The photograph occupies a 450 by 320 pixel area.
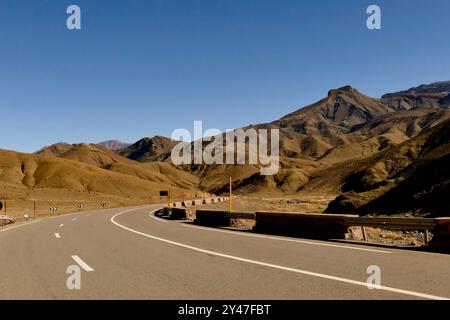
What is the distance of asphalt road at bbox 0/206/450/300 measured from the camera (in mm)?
7711

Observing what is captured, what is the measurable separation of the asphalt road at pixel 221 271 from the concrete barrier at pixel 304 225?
1.61m

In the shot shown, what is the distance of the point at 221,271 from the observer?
990 cm

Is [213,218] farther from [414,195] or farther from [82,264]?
[414,195]

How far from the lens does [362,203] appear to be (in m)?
52.2

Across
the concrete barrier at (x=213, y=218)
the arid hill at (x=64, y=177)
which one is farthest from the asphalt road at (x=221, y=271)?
the arid hill at (x=64, y=177)

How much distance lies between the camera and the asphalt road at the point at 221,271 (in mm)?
7711

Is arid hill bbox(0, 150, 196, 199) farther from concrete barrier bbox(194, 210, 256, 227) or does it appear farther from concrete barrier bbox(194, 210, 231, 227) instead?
concrete barrier bbox(194, 210, 256, 227)

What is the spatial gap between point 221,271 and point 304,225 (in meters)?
9.34

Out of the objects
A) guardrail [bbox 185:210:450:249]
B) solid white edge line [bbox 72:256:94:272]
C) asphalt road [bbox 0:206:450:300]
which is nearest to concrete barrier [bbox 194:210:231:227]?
guardrail [bbox 185:210:450:249]

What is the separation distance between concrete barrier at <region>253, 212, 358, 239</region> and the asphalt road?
161 cm

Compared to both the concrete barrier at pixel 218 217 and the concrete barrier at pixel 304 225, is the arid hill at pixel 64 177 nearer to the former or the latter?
the concrete barrier at pixel 218 217
